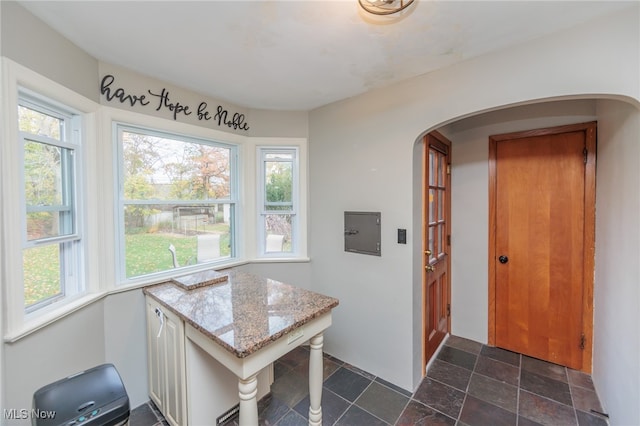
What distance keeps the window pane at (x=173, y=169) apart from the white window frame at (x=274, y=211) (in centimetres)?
31

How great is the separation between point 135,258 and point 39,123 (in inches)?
40.0

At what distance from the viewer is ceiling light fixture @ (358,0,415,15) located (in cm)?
122

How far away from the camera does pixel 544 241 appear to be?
2.37 metres

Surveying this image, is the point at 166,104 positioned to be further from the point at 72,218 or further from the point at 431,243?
the point at 431,243

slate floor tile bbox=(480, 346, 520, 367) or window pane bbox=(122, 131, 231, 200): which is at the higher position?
window pane bbox=(122, 131, 231, 200)

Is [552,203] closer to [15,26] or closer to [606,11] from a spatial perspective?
[606,11]

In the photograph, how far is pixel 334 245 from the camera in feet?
8.32

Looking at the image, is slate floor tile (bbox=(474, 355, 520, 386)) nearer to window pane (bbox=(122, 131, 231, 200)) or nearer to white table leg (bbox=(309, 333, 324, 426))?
white table leg (bbox=(309, 333, 324, 426))

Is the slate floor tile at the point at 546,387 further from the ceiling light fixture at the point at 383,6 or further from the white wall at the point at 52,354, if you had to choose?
the white wall at the point at 52,354

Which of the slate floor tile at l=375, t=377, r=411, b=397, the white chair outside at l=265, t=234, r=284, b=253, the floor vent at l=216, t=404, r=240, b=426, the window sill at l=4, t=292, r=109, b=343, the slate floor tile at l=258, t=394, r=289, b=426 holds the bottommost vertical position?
the slate floor tile at l=258, t=394, r=289, b=426

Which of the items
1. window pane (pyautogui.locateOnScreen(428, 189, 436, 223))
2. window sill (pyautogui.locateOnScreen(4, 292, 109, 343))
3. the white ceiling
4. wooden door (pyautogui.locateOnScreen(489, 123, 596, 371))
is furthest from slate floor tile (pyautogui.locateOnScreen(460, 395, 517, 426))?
window sill (pyautogui.locateOnScreen(4, 292, 109, 343))

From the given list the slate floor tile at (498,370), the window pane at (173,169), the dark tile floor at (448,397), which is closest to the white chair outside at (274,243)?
the window pane at (173,169)

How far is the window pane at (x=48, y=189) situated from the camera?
1.40m

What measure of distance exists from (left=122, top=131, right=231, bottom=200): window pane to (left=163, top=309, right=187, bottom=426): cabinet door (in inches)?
38.9
